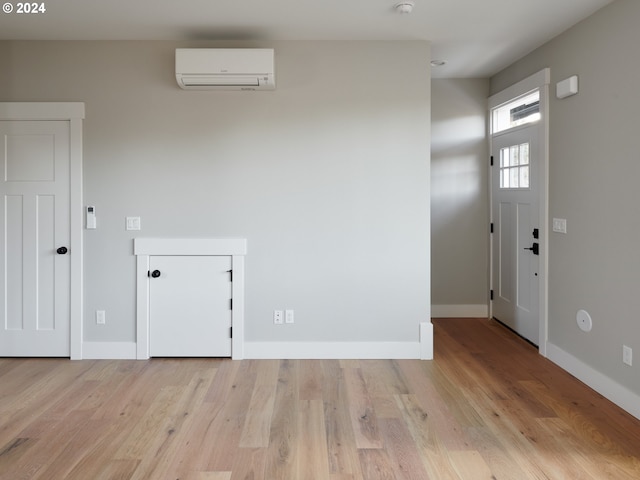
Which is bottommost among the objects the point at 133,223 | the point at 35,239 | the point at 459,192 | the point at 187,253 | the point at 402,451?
the point at 402,451

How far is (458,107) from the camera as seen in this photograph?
5434 mm

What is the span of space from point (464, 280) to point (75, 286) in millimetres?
3774

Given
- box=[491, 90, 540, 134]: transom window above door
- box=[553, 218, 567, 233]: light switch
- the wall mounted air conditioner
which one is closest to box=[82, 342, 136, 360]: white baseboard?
the wall mounted air conditioner

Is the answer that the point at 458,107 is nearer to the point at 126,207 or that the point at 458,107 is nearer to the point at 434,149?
the point at 434,149

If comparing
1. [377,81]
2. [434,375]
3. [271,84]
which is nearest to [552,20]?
[377,81]

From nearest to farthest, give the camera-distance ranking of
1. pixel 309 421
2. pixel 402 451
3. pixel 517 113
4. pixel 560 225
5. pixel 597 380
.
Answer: pixel 402 451
pixel 309 421
pixel 597 380
pixel 560 225
pixel 517 113

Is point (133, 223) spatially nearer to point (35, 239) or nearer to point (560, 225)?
point (35, 239)

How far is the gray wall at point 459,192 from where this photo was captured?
5434 mm

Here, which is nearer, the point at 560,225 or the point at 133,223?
the point at 560,225

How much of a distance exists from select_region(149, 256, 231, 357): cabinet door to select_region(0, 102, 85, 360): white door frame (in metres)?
0.58

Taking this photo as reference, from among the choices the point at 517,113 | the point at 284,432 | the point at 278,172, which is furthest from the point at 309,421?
the point at 517,113

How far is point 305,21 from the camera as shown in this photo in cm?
367

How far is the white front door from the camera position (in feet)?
13.5

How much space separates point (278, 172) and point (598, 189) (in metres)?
2.30
